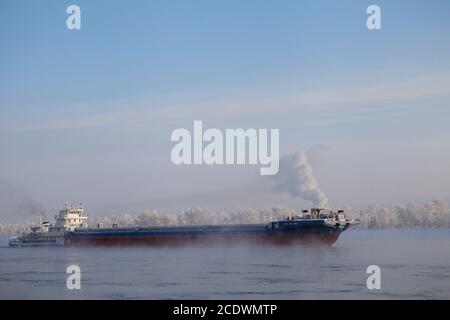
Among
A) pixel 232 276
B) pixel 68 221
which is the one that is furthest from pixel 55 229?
pixel 232 276

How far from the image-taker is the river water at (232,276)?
81.5 feet

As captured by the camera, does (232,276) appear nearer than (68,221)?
Yes

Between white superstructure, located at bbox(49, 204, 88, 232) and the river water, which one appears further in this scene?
white superstructure, located at bbox(49, 204, 88, 232)

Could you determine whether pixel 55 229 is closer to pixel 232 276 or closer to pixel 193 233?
pixel 193 233

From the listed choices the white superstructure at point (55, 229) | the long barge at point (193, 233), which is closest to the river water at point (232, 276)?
the long barge at point (193, 233)

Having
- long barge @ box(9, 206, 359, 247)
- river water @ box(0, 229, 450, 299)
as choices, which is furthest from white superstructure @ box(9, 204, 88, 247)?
river water @ box(0, 229, 450, 299)

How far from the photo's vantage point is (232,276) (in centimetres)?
2942

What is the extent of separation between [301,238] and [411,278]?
17605mm

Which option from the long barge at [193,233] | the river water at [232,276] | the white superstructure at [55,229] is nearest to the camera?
the river water at [232,276]

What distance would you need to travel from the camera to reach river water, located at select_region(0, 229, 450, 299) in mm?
24844

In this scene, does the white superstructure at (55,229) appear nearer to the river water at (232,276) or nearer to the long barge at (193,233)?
the long barge at (193,233)

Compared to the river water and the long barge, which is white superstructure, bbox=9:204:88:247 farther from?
the river water

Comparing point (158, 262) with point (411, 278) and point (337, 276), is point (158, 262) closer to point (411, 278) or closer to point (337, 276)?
point (337, 276)
